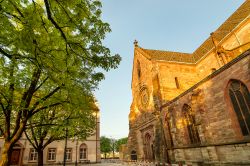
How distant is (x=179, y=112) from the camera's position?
A: 55.1ft

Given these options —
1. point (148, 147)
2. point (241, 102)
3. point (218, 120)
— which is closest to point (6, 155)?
point (218, 120)

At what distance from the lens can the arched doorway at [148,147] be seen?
892 inches

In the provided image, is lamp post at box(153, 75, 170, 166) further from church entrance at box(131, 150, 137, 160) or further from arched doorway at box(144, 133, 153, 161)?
church entrance at box(131, 150, 137, 160)

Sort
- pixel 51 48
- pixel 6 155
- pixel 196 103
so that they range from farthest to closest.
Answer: pixel 196 103, pixel 6 155, pixel 51 48

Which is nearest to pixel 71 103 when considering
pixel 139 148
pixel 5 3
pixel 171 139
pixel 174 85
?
pixel 5 3

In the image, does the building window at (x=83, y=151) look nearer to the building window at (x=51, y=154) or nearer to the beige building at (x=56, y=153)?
the beige building at (x=56, y=153)

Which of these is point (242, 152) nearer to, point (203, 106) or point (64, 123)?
point (203, 106)

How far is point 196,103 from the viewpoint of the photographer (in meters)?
14.5

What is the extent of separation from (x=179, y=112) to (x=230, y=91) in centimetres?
601

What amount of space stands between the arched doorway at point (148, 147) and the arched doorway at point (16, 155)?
61.8 feet

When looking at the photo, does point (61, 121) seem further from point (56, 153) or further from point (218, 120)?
point (56, 153)

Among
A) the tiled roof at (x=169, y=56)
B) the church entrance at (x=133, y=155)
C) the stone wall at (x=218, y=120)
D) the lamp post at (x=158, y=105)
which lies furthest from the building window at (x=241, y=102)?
the church entrance at (x=133, y=155)

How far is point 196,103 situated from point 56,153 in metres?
23.2

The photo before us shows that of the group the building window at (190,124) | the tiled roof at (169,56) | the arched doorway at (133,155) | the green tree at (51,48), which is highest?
the tiled roof at (169,56)
